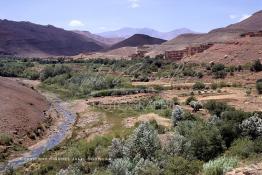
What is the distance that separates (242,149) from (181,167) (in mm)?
3586

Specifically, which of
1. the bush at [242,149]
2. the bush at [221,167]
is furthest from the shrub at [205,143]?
the bush at [221,167]

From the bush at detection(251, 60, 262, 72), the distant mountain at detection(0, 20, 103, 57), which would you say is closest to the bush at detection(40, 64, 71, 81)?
the bush at detection(251, 60, 262, 72)

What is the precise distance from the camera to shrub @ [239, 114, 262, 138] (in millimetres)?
25134

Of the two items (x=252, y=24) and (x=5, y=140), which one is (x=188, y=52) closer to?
(x=252, y=24)

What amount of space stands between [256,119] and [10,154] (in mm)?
17793

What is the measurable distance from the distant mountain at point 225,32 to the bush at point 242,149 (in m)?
96.8

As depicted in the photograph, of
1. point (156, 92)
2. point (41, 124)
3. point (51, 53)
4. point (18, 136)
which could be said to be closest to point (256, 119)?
point (18, 136)

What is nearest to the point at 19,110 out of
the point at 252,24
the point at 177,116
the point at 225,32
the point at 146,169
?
the point at 177,116

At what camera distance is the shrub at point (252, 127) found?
25.1m

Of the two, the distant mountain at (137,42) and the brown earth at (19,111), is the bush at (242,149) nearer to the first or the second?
the brown earth at (19,111)

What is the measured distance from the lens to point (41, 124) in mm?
44438

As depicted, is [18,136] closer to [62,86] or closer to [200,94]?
[200,94]

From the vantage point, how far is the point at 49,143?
37781mm

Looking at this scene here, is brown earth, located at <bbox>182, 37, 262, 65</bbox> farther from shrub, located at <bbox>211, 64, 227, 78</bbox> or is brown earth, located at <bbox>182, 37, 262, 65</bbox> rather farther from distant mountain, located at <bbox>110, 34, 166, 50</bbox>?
distant mountain, located at <bbox>110, 34, 166, 50</bbox>
